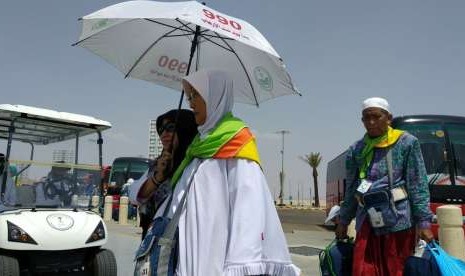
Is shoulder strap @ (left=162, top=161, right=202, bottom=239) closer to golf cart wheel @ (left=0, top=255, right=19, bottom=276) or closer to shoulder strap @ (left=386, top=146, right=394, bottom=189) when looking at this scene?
shoulder strap @ (left=386, top=146, right=394, bottom=189)

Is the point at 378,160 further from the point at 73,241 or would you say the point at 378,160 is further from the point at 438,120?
the point at 438,120

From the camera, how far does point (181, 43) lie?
4.77 meters

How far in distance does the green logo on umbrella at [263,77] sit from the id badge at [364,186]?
1169 mm

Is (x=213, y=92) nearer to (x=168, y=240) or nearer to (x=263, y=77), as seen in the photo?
(x=168, y=240)

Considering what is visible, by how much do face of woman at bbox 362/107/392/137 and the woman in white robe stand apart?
1.91 metres

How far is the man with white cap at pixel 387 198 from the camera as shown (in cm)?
382

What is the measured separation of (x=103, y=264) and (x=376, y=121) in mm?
3746

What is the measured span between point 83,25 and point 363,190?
9.49ft

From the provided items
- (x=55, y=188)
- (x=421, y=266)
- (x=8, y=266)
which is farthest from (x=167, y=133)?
(x=55, y=188)

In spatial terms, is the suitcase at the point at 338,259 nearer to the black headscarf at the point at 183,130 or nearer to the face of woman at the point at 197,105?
the black headscarf at the point at 183,130

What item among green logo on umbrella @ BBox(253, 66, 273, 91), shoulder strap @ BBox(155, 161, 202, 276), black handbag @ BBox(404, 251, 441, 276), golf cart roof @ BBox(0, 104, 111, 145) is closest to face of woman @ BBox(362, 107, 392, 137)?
green logo on umbrella @ BBox(253, 66, 273, 91)

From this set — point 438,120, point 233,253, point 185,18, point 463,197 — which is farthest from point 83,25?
point 438,120

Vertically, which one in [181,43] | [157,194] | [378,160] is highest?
[181,43]

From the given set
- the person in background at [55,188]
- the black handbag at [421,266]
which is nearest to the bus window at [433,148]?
the person in background at [55,188]
